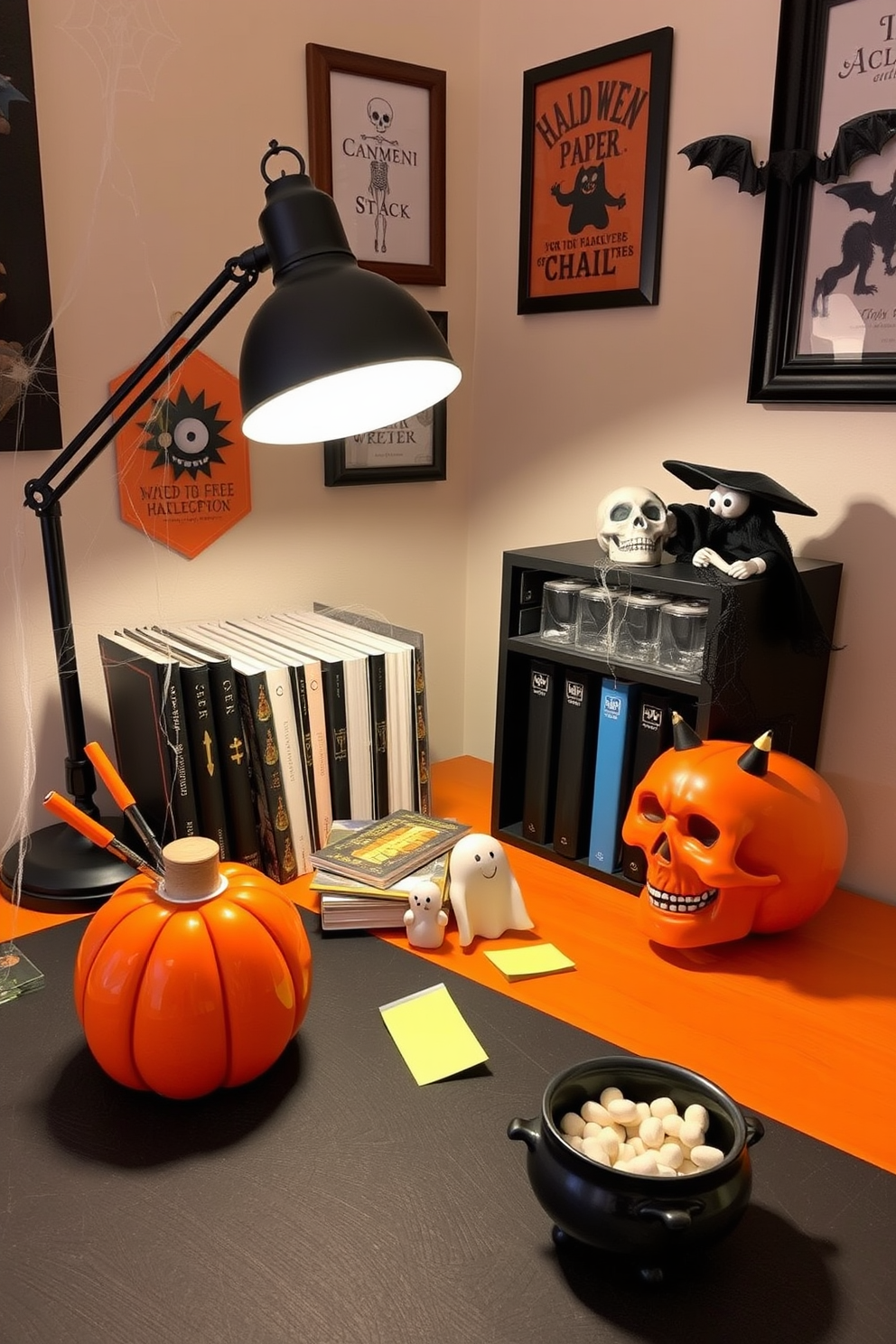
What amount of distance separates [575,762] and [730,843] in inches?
10.5

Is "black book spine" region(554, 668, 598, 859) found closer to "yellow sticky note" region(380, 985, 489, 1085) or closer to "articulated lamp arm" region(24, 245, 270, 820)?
"yellow sticky note" region(380, 985, 489, 1085)

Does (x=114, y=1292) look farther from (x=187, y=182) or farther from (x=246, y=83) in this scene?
(x=246, y=83)

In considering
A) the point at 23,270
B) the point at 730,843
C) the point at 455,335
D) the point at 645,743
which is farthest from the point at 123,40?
the point at 730,843

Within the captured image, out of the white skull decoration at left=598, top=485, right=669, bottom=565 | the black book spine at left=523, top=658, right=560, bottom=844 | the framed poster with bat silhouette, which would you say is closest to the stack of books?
the black book spine at left=523, top=658, right=560, bottom=844

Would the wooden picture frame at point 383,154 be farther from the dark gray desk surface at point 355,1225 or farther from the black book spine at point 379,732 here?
the dark gray desk surface at point 355,1225

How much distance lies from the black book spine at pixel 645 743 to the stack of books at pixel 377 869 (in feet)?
0.65

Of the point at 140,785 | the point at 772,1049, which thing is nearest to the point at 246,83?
the point at 140,785

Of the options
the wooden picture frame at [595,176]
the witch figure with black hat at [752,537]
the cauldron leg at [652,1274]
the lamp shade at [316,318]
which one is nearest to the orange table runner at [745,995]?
the cauldron leg at [652,1274]

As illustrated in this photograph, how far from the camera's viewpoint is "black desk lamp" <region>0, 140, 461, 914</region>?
2.54 feet

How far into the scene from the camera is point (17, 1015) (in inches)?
35.7

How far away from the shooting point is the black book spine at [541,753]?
1226mm

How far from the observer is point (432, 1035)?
89 cm

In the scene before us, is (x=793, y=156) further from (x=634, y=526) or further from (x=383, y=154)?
(x=383, y=154)

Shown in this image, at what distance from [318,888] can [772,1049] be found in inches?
18.4
